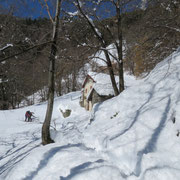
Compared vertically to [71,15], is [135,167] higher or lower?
lower

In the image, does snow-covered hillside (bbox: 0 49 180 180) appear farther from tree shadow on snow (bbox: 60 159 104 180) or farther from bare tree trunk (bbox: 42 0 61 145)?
bare tree trunk (bbox: 42 0 61 145)

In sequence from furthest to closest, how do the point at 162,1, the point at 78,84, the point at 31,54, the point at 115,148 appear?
the point at 78,84
the point at 162,1
the point at 31,54
the point at 115,148

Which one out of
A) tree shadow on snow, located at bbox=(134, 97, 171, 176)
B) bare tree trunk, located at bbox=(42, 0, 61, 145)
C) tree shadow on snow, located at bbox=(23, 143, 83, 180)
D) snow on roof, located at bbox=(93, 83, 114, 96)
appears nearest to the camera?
tree shadow on snow, located at bbox=(134, 97, 171, 176)

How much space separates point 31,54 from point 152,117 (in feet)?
12.5

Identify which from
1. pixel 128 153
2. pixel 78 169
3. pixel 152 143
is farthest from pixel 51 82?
pixel 152 143

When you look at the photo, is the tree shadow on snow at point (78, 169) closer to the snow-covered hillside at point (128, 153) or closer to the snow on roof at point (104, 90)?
the snow-covered hillside at point (128, 153)

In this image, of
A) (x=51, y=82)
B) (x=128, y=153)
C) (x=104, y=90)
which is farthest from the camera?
(x=104, y=90)

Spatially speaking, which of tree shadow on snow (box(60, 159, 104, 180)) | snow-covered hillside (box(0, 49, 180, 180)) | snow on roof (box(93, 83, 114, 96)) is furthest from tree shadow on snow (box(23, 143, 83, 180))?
snow on roof (box(93, 83, 114, 96))

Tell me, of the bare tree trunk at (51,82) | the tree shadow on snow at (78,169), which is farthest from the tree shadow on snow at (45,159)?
the bare tree trunk at (51,82)

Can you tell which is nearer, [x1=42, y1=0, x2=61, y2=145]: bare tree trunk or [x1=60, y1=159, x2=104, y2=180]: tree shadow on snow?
[x1=60, y1=159, x2=104, y2=180]: tree shadow on snow

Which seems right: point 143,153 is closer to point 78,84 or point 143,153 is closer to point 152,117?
point 152,117

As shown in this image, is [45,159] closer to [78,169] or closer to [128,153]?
[78,169]

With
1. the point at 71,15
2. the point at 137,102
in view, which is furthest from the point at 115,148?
the point at 71,15

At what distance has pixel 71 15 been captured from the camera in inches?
245
